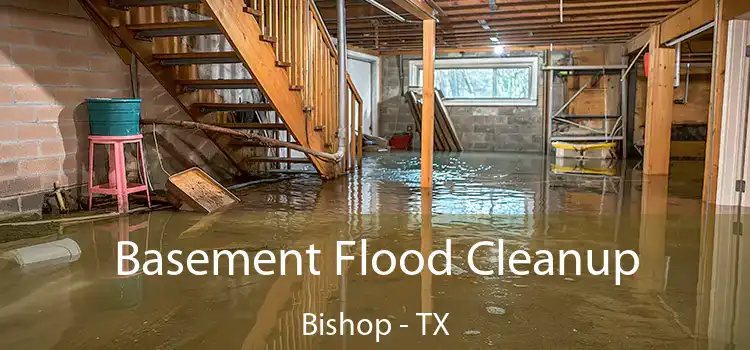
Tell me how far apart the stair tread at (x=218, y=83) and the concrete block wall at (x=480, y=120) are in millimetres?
7168

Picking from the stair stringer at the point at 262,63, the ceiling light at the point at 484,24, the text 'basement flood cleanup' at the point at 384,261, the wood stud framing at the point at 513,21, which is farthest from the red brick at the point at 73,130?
the ceiling light at the point at 484,24

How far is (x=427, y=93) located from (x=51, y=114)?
3621mm

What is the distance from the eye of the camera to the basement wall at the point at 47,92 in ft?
14.1

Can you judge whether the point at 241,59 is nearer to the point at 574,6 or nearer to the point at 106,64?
the point at 106,64

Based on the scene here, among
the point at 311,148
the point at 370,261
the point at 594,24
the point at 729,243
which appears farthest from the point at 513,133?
the point at 370,261

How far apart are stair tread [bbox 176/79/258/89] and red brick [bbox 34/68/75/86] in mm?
1155

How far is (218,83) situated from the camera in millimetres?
5539

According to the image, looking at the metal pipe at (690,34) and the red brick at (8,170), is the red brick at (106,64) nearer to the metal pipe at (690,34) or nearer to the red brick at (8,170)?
the red brick at (8,170)

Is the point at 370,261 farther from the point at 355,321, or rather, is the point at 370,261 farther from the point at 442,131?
the point at 442,131

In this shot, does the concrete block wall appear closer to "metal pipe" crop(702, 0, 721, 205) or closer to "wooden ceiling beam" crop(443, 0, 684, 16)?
"wooden ceiling beam" crop(443, 0, 684, 16)

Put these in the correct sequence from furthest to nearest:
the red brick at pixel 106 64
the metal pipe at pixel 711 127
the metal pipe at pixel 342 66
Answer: the metal pipe at pixel 342 66
the metal pipe at pixel 711 127
the red brick at pixel 106 64

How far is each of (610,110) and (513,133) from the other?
192cm

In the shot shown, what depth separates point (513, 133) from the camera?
1174 centimetres

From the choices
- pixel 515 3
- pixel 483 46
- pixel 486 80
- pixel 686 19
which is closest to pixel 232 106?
pixel 515 3
